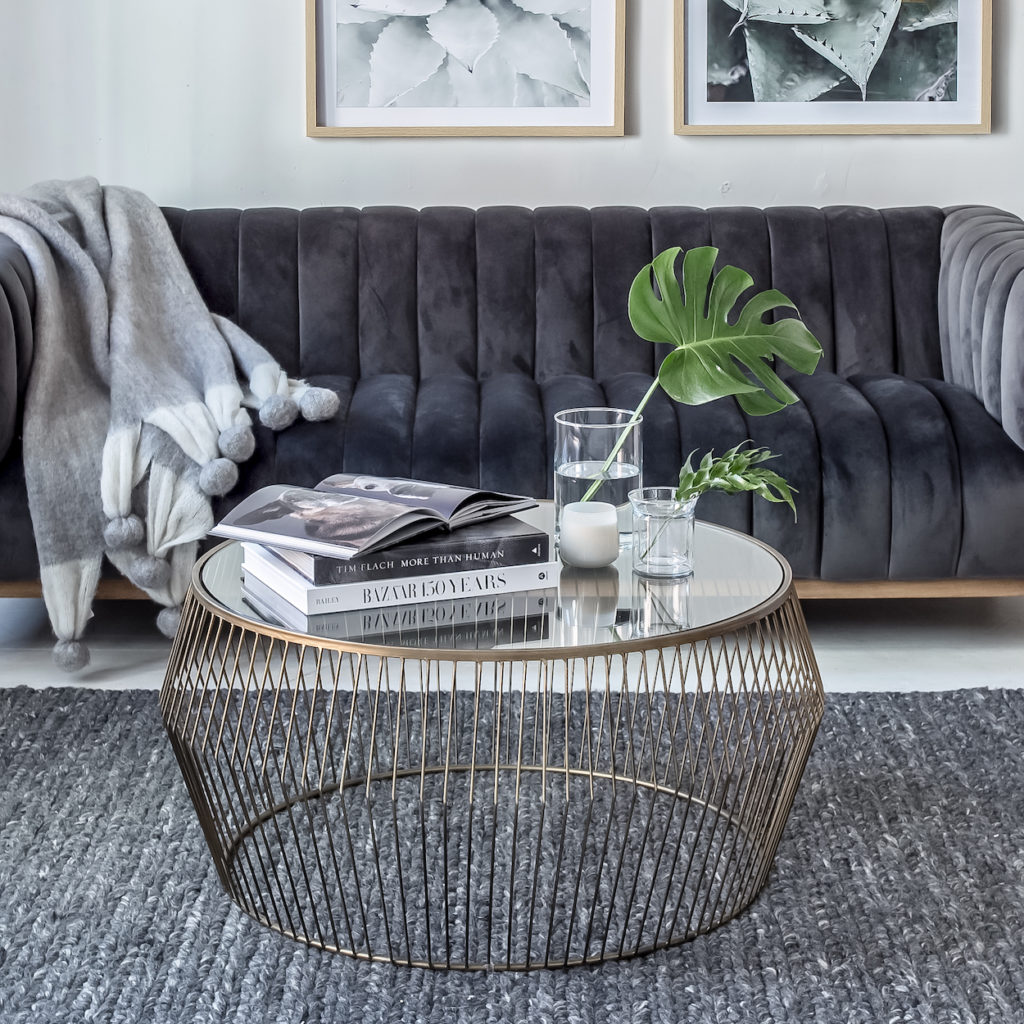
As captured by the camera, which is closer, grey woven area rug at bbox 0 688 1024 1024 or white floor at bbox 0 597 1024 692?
grey woven area rug at bbox 0 688 1024 1024

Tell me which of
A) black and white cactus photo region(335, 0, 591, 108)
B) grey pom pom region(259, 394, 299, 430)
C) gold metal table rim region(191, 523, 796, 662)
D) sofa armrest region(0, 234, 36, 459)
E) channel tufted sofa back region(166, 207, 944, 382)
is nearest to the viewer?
gold metal table rim region(191, 523, 796, 662)

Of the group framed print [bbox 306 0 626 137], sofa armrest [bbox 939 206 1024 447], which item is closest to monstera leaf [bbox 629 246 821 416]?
sofa armrest [bbox 939 206 1024 447]

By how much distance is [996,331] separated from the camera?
2438 mm

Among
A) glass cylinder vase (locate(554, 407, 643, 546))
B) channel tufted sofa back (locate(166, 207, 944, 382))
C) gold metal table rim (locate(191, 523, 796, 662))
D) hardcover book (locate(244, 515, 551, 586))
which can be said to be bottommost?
gold metal table rim (locate(191, 523, 796, 662))

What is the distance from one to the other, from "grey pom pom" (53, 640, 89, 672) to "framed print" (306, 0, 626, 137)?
1.50 metres

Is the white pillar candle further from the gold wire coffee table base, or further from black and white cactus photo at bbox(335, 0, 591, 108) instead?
black and white cactus photo at bbox(335, 0, 591, 108)

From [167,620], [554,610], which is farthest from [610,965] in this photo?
[167,620]

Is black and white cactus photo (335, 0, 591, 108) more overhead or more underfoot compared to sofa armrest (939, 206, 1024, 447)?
more overhead

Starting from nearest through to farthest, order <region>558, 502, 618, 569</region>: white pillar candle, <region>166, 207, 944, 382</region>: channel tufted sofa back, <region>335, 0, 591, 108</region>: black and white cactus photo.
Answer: <region>558, 502, 618, 569</region>: white pillar candle
<region>166, 207, 944, 382</region>: channel tufted sofa back
<region>335, 0, 591, 108</region>: black and white cactus photo

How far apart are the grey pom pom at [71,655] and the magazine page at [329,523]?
908 millimetres

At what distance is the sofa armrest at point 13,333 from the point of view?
2238 mm

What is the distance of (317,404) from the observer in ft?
7.88

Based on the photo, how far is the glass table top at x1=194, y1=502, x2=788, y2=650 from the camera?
4.15 ft

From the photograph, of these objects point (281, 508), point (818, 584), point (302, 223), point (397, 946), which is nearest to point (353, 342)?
point (302, 223)
